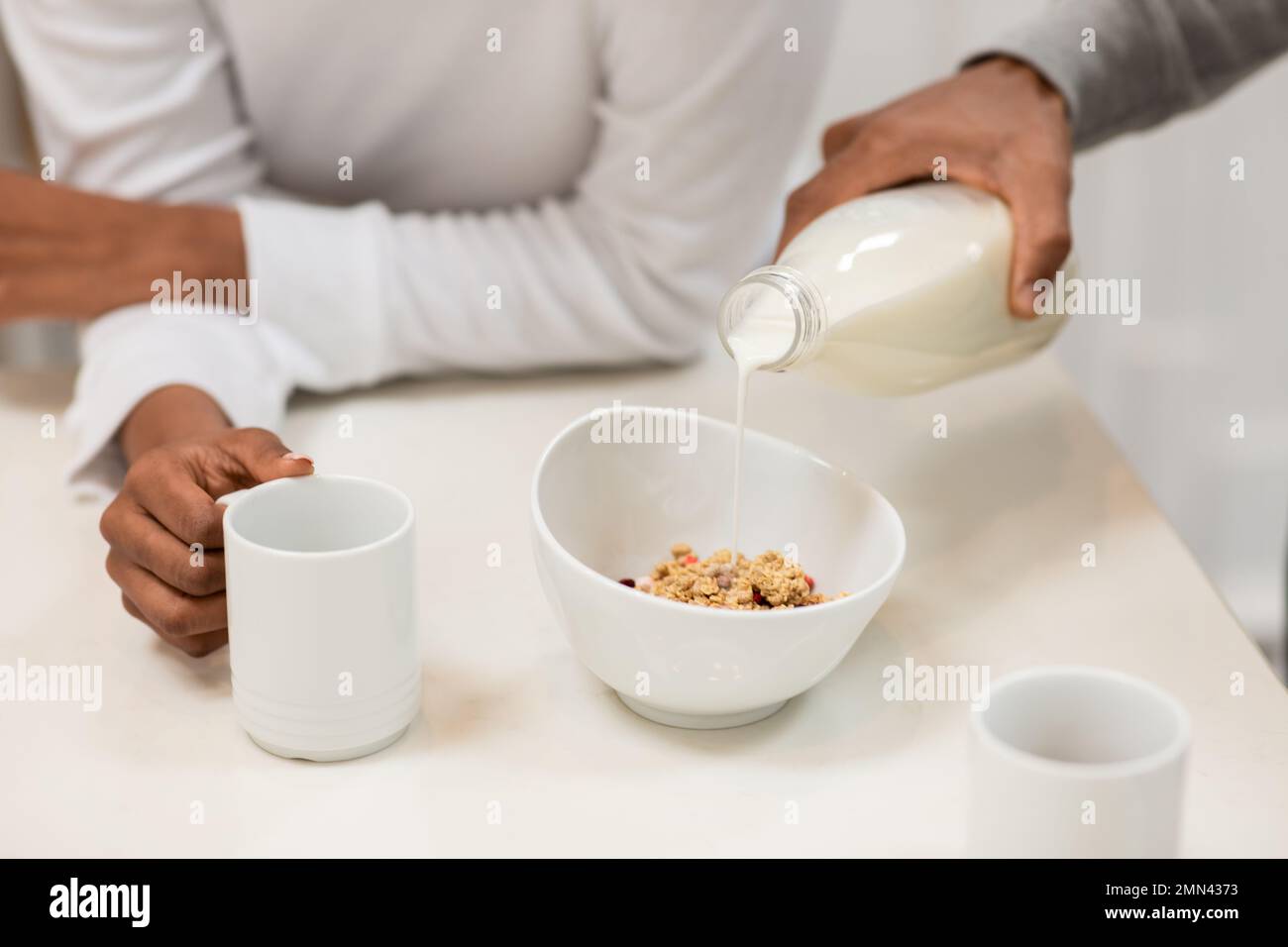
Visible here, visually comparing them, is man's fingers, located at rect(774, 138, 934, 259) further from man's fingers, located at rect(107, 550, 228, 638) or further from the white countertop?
man's fingers, located at rect(107, 550, 228, 638)

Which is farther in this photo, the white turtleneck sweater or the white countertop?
the white turtleneck sweater

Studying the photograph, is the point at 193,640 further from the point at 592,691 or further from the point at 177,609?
the point at 592,691

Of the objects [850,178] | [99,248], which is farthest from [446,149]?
[850,178]

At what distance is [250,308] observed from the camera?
2.93 ft

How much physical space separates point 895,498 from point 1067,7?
0.34 meters

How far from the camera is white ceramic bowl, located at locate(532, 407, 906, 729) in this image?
544 mm

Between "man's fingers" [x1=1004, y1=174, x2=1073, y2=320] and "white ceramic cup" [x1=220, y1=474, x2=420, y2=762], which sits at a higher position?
"man's fingers" [x1=1004, y1=174, x2=1073, y2=320]

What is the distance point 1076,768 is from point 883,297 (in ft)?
0.95

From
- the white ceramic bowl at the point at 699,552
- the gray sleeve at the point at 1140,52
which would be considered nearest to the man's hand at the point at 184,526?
the white ceramic bowl at the point at 699,552

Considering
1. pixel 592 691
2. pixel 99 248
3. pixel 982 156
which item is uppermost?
pixel 982 156

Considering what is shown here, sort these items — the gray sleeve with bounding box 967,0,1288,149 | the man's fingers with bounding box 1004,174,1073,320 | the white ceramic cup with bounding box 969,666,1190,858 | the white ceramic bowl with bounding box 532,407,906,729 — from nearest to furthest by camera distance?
the white ceramic cup with bounding box 969,666,1190,858
the white ceramic bowl with bounding box 532,407,906,729
the man's fingers with bounding box 1004,174,1073,320
the gray sleeve with bounding box 967,0,1288,149

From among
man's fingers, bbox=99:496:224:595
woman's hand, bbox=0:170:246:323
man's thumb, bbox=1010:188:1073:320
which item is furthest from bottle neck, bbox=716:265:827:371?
woman's hand, bbox=0:170:246:323

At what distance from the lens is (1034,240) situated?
699mm

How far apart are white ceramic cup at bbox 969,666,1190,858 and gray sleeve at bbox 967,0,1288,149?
465 millimetres
